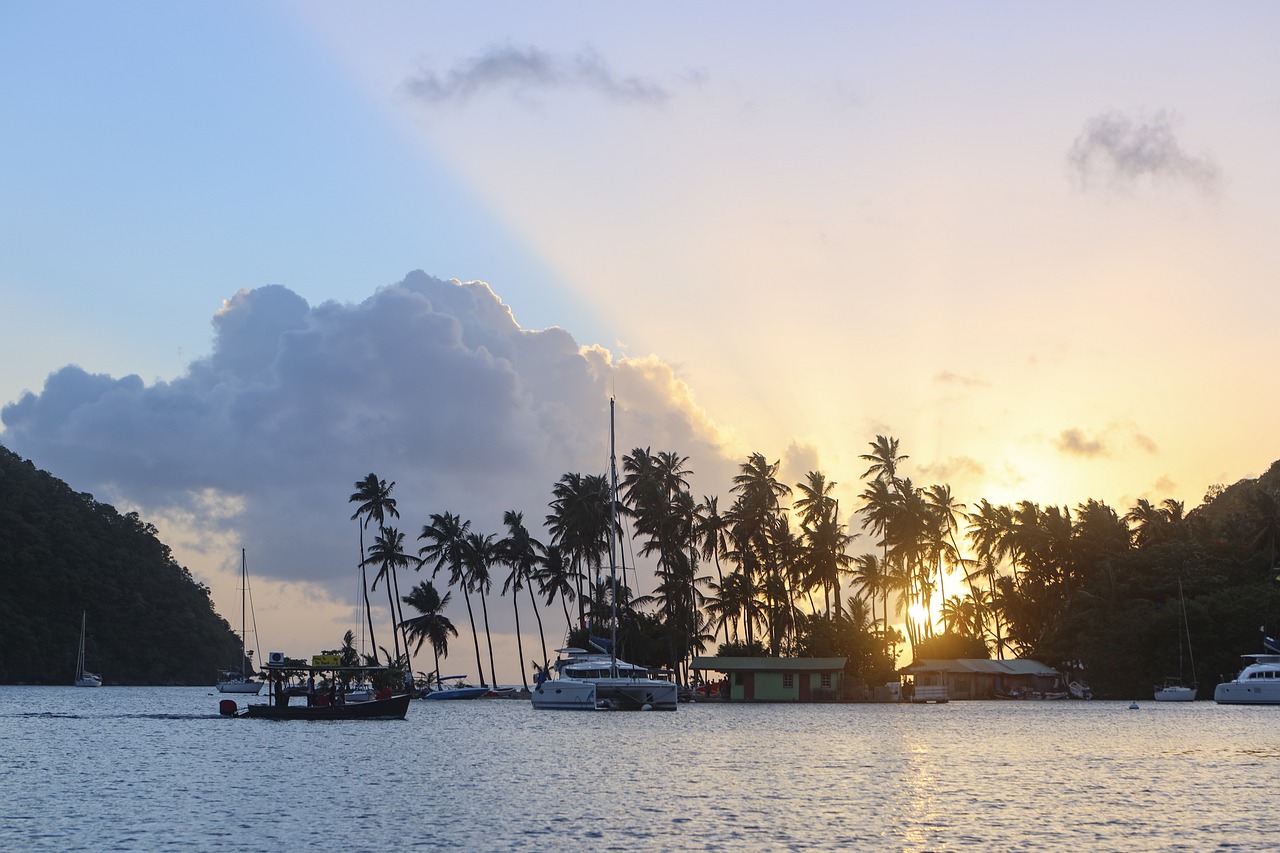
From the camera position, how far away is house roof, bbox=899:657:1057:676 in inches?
4517

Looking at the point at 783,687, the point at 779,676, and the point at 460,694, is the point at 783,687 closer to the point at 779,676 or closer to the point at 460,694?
the point at 779,676

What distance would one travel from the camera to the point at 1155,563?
110 m

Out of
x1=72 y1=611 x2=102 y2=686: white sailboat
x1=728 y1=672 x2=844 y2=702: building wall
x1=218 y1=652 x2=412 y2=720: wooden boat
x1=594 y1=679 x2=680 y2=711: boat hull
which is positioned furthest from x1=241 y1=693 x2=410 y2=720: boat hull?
x1=72 y1=611 x2=102 y2=686: white sailboat

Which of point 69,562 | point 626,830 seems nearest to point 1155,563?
point 626,830

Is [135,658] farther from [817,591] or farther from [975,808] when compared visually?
[975,808]

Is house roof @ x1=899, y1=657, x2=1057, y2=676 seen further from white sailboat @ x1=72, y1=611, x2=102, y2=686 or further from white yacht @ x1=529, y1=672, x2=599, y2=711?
white sailboat @ x1=72, y1=611, x2=102, y2=686

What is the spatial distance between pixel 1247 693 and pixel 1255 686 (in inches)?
40.0

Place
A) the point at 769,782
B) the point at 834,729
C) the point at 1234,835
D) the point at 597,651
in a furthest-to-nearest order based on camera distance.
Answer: the point at 597,651
the point at 834,729
the point at 769,782
the point at 1234,835

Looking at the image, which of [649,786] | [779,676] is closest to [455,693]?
[779,676]

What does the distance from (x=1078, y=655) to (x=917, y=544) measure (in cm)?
1713

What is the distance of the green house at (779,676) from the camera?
103m

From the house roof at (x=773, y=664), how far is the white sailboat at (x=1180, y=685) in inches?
988

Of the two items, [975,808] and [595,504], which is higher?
[595,504]

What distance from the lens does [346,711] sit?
67.5 metres
